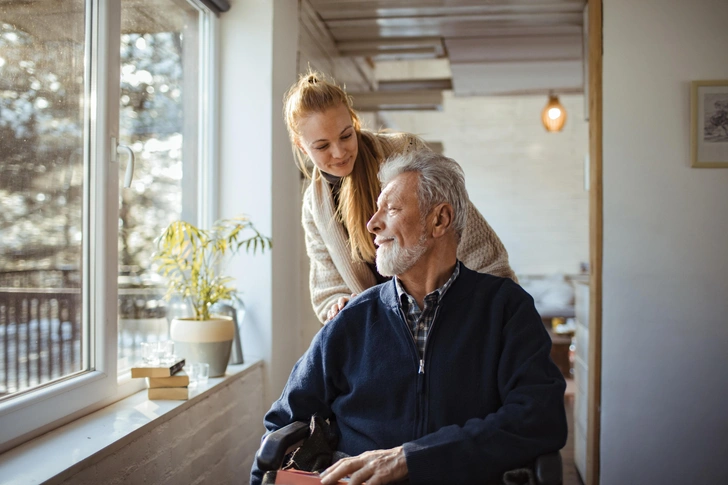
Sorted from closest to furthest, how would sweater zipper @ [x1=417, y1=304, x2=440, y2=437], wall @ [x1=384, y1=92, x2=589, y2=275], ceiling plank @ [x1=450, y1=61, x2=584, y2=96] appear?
sweater zipper @ [x1=417, y1=304, x2=440, y2=437] → ceiling plank @ [x1=450, y1=61, x2=584, y2=96] → wall @ [x1=384, y1=92, x2=589, y2=275]

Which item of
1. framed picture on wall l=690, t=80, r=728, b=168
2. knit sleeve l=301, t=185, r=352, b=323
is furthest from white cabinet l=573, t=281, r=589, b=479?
knit sleeve l=301, t=185, r=352, b=323

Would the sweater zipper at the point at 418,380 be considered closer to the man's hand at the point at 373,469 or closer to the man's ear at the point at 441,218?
the man's hand at the point at 373,469

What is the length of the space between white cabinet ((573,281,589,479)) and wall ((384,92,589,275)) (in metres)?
5.28

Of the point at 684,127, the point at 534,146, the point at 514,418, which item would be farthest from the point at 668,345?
the point at 534,146

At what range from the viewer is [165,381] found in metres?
2.49

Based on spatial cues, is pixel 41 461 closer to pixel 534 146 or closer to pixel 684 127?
pixel 684 127

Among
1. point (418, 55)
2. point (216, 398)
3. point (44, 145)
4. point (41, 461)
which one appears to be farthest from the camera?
point (418, 55)

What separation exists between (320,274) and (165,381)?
0.69m

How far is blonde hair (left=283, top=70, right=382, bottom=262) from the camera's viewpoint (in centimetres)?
221

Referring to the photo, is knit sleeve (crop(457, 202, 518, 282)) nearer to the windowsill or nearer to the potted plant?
the potted plant

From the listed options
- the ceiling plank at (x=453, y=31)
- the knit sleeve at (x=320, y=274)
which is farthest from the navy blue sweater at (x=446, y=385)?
the ceiling plank at (x=453, y=31)

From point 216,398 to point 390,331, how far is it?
1.22 meters

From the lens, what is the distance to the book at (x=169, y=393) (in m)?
2.49

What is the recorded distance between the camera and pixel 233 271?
132 inches
